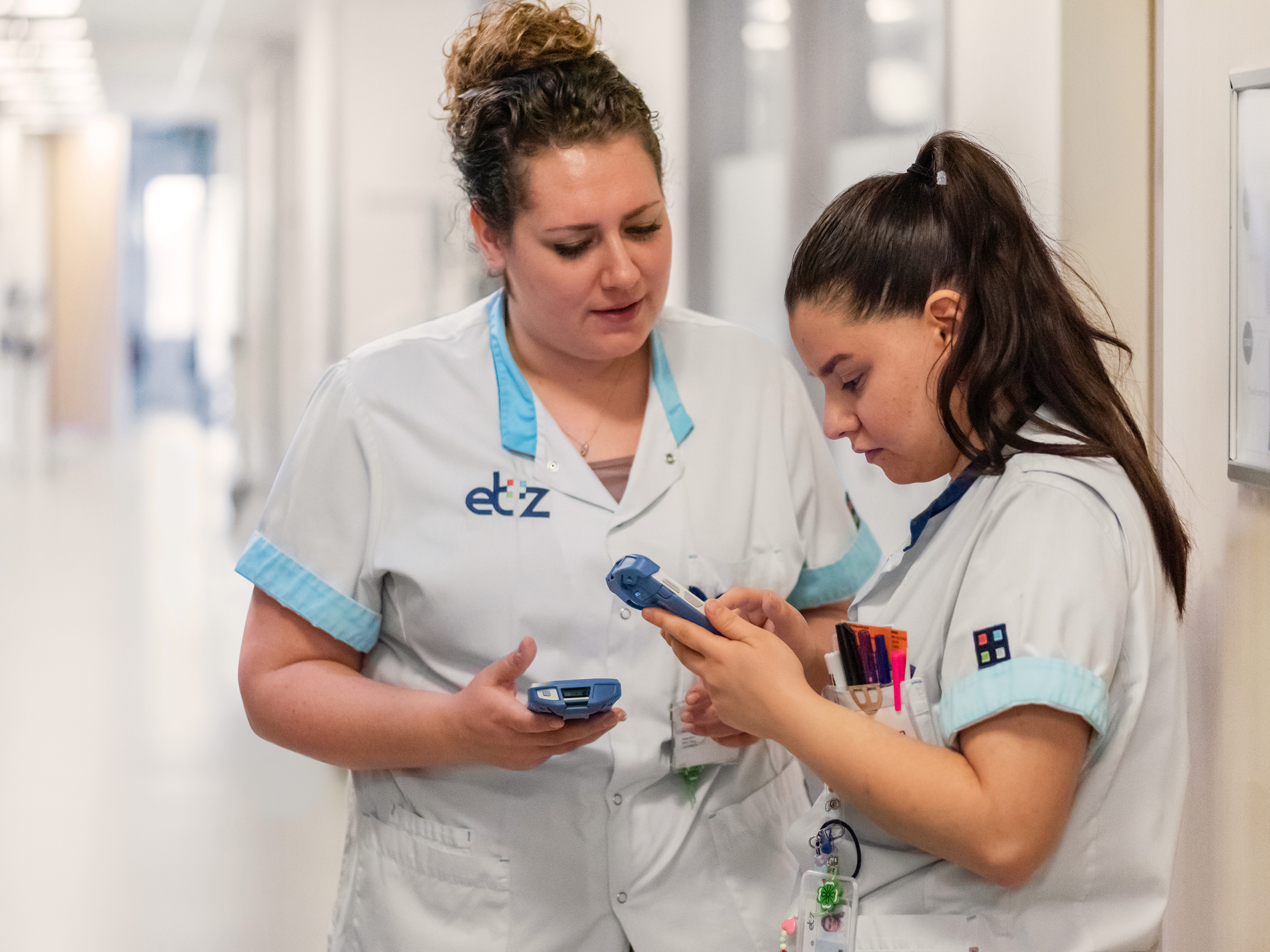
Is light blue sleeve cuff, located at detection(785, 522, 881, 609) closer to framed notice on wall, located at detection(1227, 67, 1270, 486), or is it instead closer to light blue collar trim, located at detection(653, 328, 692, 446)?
light blue collar trim, located at detection(653, 328, 692, 446)

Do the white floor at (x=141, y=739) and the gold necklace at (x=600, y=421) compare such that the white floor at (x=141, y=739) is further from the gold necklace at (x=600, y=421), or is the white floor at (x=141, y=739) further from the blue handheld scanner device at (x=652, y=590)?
the blue handheld scanner device at (x=652, y=590)

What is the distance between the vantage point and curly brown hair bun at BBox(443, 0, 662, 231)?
1376mm

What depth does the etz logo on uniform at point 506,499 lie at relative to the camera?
1.40 m

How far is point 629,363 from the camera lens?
1.56 meters

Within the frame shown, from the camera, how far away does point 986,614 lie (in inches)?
37.5

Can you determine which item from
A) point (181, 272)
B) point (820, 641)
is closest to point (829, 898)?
point (820, 641)

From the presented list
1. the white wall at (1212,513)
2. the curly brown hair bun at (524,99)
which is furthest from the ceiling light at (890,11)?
the curly brown hair bun at (524,99)

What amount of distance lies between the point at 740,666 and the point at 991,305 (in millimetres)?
394

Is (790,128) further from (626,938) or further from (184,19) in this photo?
(184,19)

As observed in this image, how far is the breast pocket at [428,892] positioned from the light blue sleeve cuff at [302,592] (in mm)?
238

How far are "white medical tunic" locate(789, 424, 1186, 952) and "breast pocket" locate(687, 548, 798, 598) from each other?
0.38 meters

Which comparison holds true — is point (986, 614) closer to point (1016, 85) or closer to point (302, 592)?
point (302, 592)

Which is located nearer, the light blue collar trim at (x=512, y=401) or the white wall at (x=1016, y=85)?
the light blue collar trim at (x=512, y=401)

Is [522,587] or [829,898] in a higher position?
[522,587]
